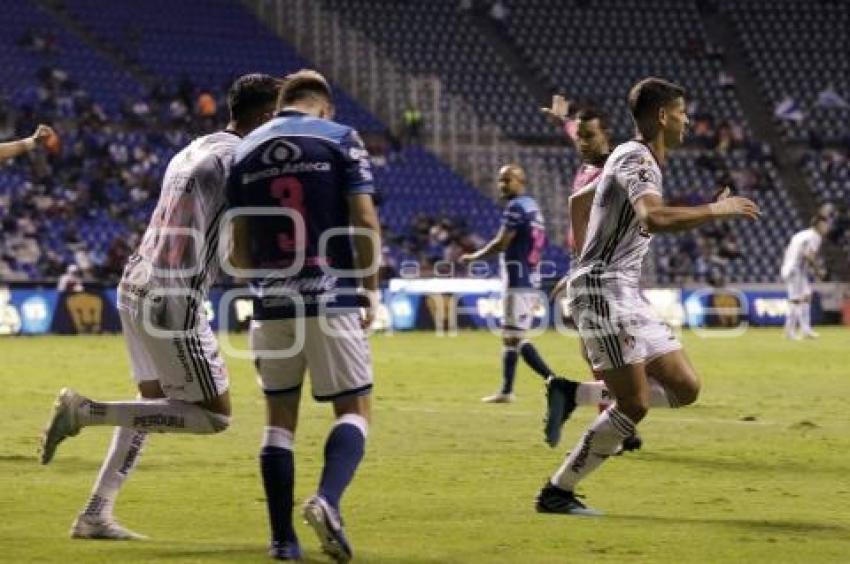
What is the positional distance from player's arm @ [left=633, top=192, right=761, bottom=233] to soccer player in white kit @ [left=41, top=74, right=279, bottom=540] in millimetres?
2231

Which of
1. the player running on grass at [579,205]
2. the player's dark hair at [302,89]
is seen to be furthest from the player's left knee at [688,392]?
the player's dark hair at [302,89]

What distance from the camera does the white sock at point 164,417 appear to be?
376 inches

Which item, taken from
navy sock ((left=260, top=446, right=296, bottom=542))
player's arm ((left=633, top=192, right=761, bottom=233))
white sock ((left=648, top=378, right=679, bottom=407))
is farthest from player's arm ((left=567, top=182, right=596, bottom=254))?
navy sock ((left=260, top=446, right=296, bottom=542))

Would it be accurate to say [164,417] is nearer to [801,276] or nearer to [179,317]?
[179,317]

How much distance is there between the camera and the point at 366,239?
8.34 metres

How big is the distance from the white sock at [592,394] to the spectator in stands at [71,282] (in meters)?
26.0

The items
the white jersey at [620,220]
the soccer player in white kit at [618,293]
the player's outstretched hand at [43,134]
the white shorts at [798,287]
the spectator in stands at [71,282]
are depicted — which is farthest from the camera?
the white shorts at [798,287]

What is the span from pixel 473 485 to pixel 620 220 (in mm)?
2437

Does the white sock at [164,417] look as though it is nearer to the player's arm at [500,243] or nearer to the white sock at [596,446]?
the white sock at [596,446]

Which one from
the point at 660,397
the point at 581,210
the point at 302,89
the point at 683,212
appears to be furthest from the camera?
the point at 581,210

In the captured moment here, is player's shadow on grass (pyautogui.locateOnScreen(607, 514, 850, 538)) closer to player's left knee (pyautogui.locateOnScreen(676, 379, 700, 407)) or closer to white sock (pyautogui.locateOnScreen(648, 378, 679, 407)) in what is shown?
player's left knee (pyautogui.locateOnScreen(676, 379, 700, 407))

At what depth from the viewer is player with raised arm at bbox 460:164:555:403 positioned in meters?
20.5

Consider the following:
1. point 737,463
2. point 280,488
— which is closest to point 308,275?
point 280,488

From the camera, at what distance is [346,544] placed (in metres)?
8.34
